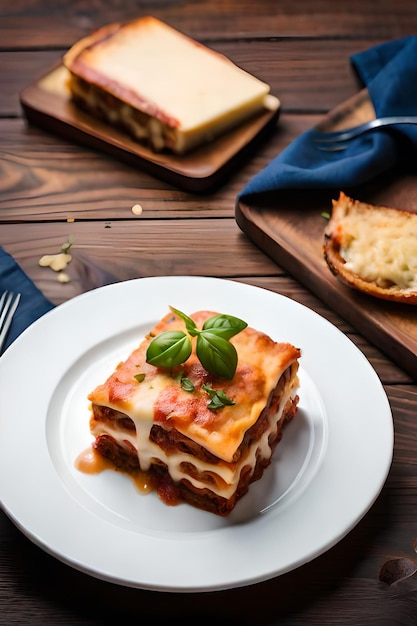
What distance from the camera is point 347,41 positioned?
423cm

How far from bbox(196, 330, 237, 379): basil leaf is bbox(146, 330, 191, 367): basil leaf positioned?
42 mm

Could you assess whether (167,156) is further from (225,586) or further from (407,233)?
(225,586)

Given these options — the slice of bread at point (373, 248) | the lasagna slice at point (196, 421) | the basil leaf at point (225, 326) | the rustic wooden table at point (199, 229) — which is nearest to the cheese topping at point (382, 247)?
the slice of bread at point (373, 248)

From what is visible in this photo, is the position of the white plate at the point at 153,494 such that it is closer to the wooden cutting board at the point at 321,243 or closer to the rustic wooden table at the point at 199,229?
the rustic wooden table at the point at 199,229

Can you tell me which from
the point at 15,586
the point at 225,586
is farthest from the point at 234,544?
the point at 15,586

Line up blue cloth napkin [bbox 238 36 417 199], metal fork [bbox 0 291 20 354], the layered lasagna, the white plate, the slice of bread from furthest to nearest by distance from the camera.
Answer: the layered lasagna
blue cloth napkin [bbox 238 36 417 199]
the slice of bread
metal fork [bbox 0 291 20 354]
the white plate

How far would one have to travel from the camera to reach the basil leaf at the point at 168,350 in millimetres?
Result: 2330

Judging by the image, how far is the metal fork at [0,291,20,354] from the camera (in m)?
2.81

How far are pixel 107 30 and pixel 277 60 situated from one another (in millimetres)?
854

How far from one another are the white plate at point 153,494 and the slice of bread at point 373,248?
303mm

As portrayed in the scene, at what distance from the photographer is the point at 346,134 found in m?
3.64

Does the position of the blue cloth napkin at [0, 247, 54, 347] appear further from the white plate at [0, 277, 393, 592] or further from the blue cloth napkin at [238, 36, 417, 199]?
the blue cloth napkin at [238, 36, 417, 199]

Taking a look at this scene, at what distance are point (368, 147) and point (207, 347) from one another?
64.8 inches

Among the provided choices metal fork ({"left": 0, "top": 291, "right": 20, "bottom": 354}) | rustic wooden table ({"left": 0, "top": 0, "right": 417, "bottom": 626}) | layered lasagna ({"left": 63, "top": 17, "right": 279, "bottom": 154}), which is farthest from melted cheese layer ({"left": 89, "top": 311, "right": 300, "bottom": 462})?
layered lasagna ({"left": 63, "top": 17, "right": 279, "bottom": 154})
